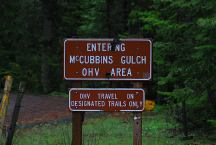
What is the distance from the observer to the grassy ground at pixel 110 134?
12938 millimetres

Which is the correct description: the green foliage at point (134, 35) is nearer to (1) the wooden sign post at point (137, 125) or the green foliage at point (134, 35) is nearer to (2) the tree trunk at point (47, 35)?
(2) the tree trunk at point (47, 35)

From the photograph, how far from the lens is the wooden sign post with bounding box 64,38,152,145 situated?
8.41m

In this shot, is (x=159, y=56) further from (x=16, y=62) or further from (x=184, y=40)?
(x=16, y=62)

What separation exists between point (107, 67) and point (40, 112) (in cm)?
1453

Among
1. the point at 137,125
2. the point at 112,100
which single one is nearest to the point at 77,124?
the point at 112,100

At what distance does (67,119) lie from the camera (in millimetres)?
19547

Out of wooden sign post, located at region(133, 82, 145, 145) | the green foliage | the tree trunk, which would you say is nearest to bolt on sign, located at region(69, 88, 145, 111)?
wooden sign post, located at region(133, 82, 145, 145)

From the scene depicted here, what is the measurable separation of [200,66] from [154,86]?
16.6m

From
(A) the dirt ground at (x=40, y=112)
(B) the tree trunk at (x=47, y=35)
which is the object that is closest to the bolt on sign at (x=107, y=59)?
(A) the dirt ground at (x=40, y=112)

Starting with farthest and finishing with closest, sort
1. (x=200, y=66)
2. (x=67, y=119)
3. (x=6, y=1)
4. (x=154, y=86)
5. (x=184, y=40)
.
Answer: (x=6, y=1) < (x=154, y=86) < (x=67, y=119) < (x=184, y=40) < (x=200, y=66)

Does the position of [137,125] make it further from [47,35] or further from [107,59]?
[47,35]

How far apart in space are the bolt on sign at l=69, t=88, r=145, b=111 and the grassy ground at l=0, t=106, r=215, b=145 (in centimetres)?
277

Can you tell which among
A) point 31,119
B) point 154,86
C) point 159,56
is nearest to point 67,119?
point 31,119

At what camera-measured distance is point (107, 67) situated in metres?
8.48
